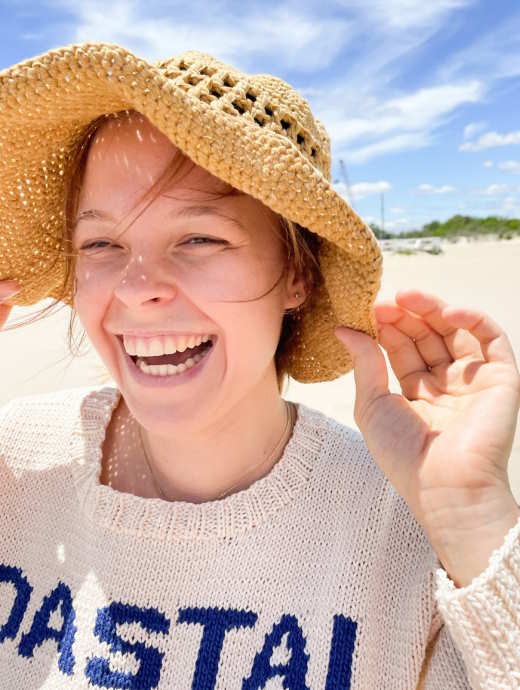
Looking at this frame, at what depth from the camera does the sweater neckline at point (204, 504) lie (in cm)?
153

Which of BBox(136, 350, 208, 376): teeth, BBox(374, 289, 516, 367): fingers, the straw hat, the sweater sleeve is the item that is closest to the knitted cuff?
the sweater sleeve

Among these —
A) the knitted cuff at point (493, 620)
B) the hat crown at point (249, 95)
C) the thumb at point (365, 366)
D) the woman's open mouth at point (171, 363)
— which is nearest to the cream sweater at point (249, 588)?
the knitted cuff at point (493, 620)

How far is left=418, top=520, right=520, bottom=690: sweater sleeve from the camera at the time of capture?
3.70ft

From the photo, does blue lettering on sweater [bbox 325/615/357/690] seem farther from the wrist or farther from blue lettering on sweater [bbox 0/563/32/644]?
blue lettering on sweater [bbox 0/563/32/644]

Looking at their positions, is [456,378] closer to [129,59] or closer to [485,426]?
[485,426]

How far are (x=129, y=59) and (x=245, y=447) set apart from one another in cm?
97

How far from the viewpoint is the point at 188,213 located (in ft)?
4.50

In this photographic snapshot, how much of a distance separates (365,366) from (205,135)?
27.0 inches

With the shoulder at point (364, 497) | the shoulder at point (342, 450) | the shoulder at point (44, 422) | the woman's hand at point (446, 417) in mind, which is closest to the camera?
the woman's hand at point (446, 417)

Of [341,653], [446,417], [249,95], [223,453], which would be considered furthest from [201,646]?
[249,95]

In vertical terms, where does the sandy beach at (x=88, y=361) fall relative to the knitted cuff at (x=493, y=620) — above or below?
below

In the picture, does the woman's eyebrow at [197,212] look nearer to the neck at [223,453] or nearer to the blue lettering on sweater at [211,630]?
the neck at [223,453]

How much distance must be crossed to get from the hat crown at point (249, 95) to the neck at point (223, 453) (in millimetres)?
667

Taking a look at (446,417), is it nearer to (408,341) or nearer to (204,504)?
(408,341)
